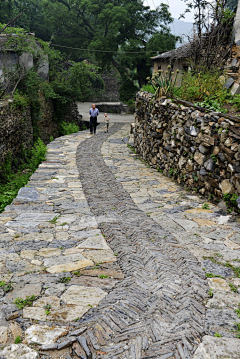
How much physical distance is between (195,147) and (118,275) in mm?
3759

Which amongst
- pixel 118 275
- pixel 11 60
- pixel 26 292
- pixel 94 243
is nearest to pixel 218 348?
pixel 118 275

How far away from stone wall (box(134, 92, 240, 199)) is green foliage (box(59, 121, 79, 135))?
410 inches

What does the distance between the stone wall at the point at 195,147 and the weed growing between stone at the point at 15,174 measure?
3432mm

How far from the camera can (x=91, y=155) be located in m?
10.8

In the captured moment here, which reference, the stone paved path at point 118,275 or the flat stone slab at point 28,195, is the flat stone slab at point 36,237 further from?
the flat stone slab at point 28,195

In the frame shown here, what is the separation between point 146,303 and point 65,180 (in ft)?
16.6

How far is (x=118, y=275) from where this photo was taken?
3363mm

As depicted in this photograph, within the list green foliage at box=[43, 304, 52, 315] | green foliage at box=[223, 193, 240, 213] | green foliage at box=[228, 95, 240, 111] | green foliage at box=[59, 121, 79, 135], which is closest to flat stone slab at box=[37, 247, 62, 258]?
green foliage at box=[43, 304, 52, 315]

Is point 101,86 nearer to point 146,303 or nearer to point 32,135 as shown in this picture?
point 32,135

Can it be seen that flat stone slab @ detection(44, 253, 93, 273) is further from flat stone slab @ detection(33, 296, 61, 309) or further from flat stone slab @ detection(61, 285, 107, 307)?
flat stone slab @ detection(33, 296, 61, 309)

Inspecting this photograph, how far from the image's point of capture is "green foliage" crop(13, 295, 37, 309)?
2732 millimetres

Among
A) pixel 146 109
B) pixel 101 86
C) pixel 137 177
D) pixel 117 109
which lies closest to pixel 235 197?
pixel 137 177

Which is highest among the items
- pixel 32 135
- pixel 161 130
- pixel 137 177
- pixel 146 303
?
pixel 161 130

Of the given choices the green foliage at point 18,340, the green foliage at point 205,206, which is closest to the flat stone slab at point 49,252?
the green foliage at point 18,340
